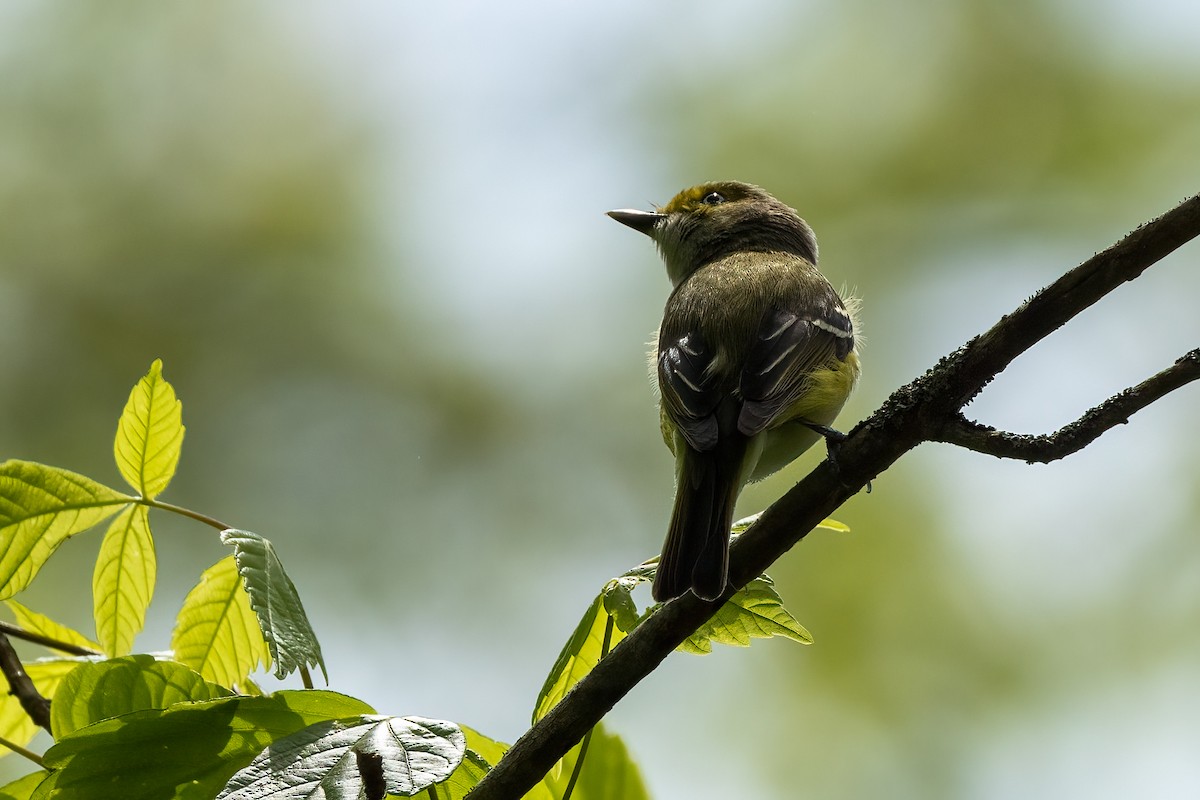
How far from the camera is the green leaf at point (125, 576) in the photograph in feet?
6.15

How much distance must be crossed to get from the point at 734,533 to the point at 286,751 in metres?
0.91

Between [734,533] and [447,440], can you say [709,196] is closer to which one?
[734,533]

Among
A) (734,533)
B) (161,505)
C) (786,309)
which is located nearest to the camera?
(161,505)

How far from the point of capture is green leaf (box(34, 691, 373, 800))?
4.60 ft

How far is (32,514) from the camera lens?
67.4 inches

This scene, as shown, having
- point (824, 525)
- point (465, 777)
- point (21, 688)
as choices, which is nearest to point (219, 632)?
point (21, 688)

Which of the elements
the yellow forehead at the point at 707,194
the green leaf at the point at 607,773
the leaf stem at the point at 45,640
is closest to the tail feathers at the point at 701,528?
the green leaf at the point at 607,773

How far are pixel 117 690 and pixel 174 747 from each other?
0.24m

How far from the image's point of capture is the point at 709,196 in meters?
4.81

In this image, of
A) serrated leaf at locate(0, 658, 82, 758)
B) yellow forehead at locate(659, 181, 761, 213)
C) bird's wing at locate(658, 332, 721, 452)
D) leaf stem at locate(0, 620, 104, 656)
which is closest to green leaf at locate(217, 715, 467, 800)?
leaf stem at locate(0, 620, 104, 656)

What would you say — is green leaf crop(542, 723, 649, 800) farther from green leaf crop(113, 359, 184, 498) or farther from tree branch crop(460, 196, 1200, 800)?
green leaf crop(113, 359, 184, 498)

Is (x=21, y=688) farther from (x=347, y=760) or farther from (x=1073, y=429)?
(x=1073, y=429)

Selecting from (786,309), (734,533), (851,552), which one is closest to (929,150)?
(851,552)

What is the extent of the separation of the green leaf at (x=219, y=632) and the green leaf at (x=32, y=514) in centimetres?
22
